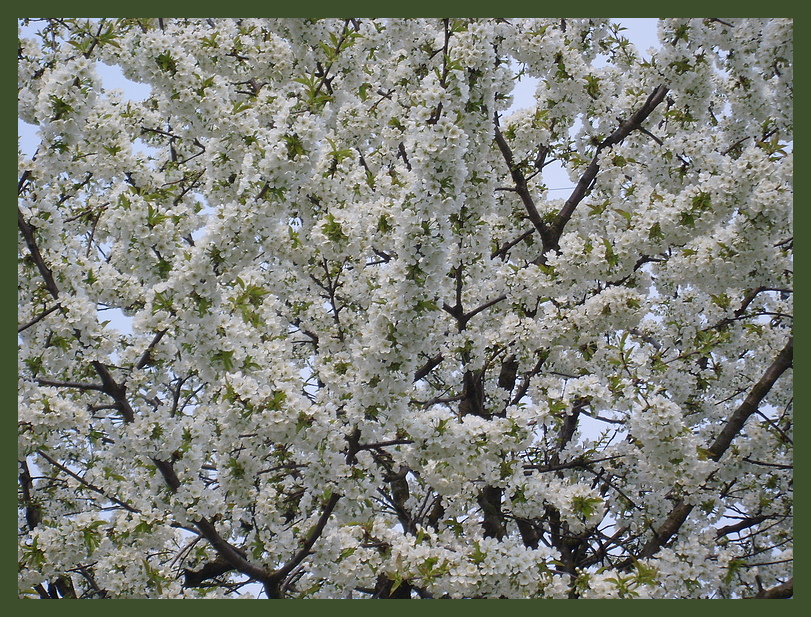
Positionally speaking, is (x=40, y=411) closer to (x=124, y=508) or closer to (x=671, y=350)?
(x=124, y=508)

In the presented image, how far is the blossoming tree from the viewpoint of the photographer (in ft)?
14.9

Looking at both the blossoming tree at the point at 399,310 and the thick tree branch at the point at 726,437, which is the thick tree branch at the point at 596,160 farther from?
the thick tree branch at the point at 726,437

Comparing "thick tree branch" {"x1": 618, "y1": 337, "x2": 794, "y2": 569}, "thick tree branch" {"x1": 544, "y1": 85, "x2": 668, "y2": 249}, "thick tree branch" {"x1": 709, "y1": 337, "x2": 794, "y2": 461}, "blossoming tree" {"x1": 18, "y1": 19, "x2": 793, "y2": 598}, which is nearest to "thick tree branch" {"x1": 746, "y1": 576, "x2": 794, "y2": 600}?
"blossoming tree" {"x1": 18, "y1": 19, "x2": 793, "y2": 598}

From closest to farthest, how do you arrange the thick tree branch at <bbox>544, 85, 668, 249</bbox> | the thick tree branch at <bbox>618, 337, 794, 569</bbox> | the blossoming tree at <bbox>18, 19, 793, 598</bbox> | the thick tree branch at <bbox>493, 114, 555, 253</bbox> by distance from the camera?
the blossoming tree at <bbox>18, 19, 793, 598</bbox> < the thick tree branch at <bbox>618, 337, 794, 569</bbox> < the thick tree branch at <bbox>493, 114, 555, 253</bbox> < the thick tree branch at <bbox>544, 85, 668, 249</bbox>

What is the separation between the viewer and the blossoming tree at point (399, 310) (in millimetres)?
4543

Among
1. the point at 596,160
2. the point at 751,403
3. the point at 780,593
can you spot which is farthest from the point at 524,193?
the point at 780,593

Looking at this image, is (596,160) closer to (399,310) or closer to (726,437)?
(726,437)

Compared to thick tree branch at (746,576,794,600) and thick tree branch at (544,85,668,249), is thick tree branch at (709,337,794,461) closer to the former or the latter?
thick tree branch at (746,576,794,600)

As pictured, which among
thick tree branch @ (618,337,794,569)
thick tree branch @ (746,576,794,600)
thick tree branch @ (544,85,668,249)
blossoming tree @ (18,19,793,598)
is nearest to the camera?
blossoming tree @ (18,19,793,598)

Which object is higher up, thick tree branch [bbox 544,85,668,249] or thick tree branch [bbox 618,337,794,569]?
thick tree branch [bbox 544,85,668,249]

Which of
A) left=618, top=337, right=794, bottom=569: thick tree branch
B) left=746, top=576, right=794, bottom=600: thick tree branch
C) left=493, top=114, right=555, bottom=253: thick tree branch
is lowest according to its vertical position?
left=746, top=576, right=794, bottom=600: thick tree branch

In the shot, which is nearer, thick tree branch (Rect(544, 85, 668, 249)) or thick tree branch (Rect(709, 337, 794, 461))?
thick tree branch (Rect(709, 337, 794, 461))

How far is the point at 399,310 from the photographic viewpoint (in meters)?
4.18

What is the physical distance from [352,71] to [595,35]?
2.82m
